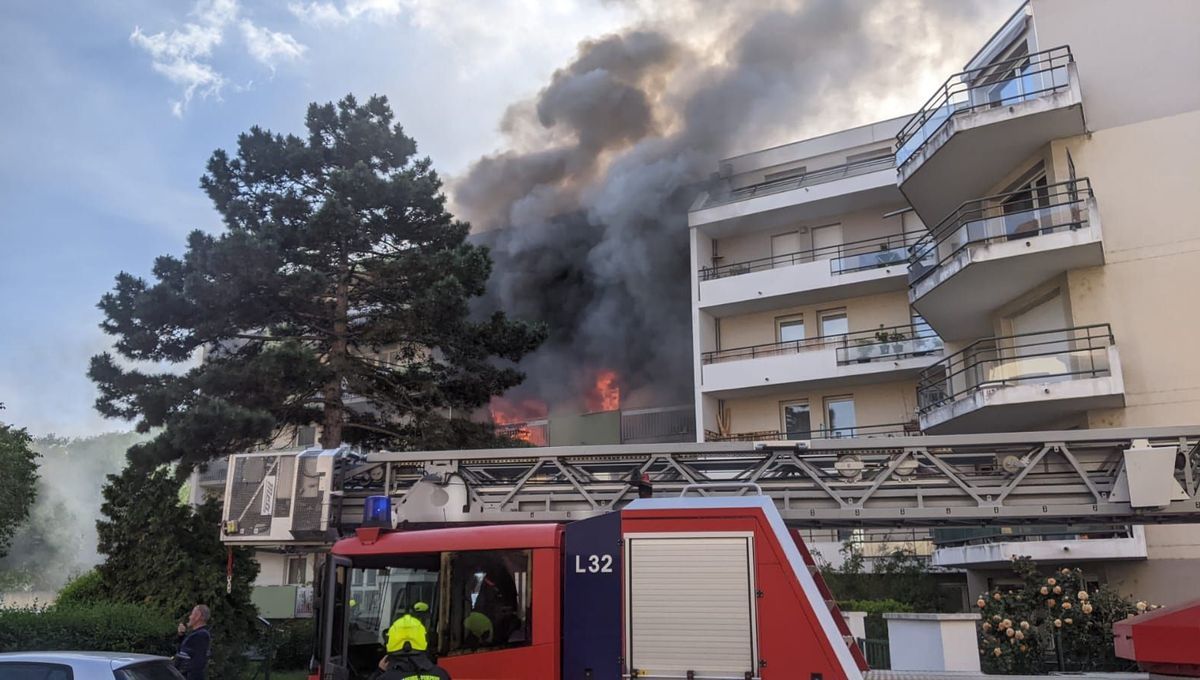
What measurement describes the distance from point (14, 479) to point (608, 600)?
1428cm

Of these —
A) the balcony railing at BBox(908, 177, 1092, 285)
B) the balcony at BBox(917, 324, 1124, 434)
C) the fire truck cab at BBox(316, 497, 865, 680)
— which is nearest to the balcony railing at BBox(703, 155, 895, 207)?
the balcony railing at BBox(908, 177, 1092, 285)

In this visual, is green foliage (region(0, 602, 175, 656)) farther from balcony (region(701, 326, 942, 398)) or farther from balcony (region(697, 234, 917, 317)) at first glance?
balcony (region(697, 234, 917, 317))

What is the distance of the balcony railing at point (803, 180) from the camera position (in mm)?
25719

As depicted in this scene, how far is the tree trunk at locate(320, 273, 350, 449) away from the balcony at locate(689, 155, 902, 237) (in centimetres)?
1269

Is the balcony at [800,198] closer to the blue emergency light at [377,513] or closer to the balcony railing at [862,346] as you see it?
the balcony railing at [862,346]

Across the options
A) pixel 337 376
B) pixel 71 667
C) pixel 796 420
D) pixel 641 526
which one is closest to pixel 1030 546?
pixel 796 420

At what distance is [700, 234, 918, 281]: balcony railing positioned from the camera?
79.3 feet

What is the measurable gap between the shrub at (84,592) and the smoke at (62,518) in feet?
110

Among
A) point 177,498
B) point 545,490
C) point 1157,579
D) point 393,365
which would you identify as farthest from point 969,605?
point 177,498

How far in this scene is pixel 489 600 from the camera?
6.97 meters

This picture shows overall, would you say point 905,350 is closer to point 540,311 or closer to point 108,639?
point 540,311

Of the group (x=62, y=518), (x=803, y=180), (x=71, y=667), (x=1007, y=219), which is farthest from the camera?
(x=62, y=518)

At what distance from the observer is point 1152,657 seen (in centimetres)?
347

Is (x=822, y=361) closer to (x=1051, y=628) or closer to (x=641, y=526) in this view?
(x=1051, y=628)
